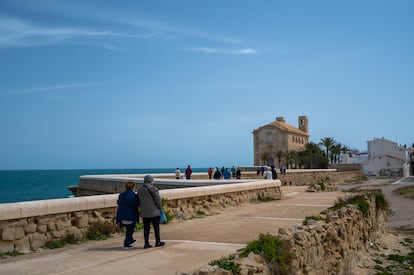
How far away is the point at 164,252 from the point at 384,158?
7016 cm

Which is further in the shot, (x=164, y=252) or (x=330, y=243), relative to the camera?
(x=330, y=243)

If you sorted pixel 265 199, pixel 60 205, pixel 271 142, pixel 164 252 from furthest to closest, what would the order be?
pixel 271 142 < pixel 265 199 < pixel 60 205 < pixel 164 252

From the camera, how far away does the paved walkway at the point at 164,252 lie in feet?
20.9

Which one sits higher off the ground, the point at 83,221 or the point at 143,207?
the point at 143,207

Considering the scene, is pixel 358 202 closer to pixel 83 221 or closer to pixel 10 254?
pixel 83 221

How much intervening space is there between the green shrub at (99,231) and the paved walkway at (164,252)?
0.23 metres

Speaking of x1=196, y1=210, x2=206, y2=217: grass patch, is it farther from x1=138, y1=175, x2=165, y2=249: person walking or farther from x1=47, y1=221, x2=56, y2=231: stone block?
x1=47, y1=221, x2=56, y2=231: stone block

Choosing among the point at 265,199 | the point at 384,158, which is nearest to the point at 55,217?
the point at 265,199

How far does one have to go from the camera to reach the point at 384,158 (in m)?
70.9

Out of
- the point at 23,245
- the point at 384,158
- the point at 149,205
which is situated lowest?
the point at 23,245

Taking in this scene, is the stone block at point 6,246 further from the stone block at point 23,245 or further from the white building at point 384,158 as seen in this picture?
the white building at point 384,158

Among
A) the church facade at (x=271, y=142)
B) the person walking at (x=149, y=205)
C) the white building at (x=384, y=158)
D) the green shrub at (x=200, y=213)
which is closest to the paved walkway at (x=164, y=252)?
the person walking at (x=149, y=205)

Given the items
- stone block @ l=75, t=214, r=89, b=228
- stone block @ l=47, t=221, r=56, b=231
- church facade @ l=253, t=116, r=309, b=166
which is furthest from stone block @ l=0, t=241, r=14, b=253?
church facade @ l=253, t=116, r=309, b=166

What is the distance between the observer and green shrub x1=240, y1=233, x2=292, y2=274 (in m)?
6.78
